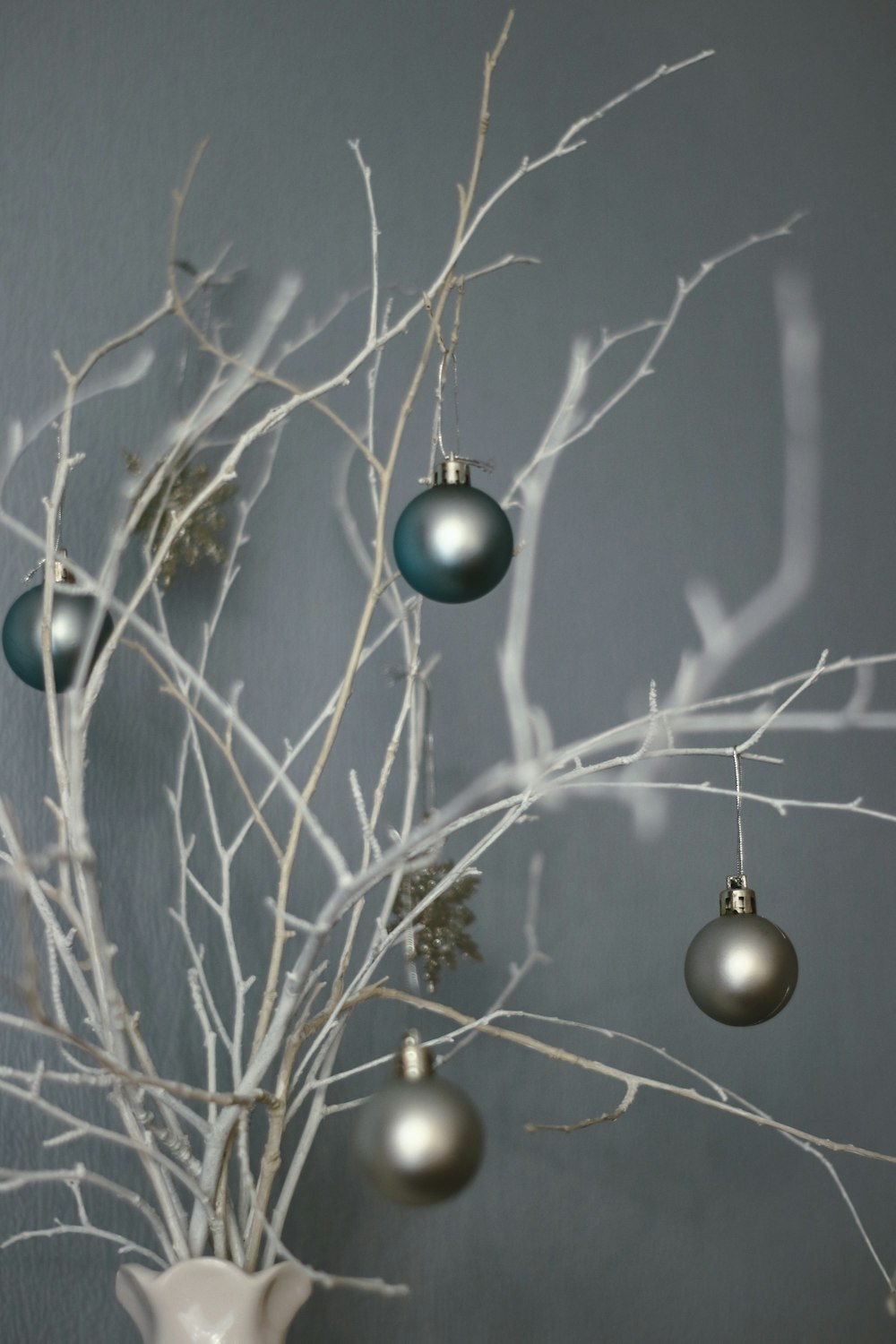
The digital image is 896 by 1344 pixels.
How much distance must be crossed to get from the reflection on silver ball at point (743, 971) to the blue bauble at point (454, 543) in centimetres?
42

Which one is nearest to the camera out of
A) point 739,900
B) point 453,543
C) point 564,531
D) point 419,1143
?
point 419,1143

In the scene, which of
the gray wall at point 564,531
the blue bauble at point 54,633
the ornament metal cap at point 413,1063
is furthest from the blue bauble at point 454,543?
the gray wall at point 564,531

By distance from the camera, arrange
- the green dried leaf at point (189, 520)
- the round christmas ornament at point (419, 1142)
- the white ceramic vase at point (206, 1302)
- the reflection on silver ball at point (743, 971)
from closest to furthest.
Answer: the round christmas ornament at point (419, 1142) → the white ceramic vase at point (206, 1302) → the reflection on silver ball at point (743, 971) → the green dried leaf at point (189, 520)

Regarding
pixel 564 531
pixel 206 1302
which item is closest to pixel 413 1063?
pixel 206 1302

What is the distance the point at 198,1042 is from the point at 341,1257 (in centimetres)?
33

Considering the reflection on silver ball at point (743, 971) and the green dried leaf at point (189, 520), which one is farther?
the green dried leaf at point (189, 520)

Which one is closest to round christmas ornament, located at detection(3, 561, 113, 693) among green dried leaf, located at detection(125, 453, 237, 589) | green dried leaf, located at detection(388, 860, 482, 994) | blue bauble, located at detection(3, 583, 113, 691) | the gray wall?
blue bauble, located at detection(3, 583, 113, 691)

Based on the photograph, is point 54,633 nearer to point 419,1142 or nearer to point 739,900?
point 419,1142

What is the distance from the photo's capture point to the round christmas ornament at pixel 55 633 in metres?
1.17

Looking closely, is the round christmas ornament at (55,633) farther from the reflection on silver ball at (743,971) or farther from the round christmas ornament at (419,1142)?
the reflection on silver ball at (743,971)

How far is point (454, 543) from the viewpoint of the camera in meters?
1.13

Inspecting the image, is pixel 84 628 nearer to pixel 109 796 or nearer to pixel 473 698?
pixel 109 796

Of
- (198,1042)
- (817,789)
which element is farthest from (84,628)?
(817,789)

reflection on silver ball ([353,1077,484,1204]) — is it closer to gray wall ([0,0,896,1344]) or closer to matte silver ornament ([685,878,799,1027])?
matte silver ornament ([685,878,799,1027])
